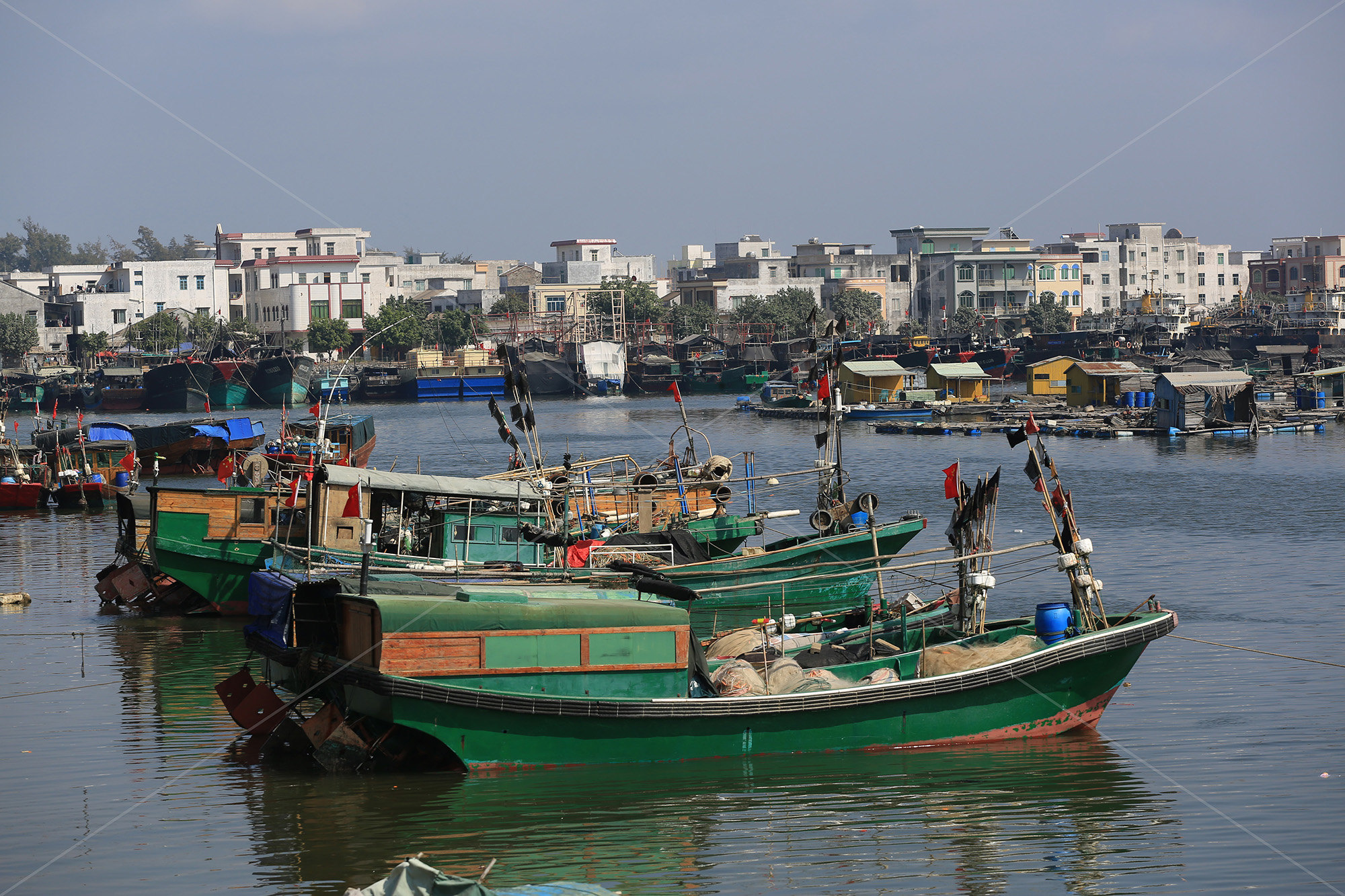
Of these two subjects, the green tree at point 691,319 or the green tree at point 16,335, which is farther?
the green tree at point 691,319

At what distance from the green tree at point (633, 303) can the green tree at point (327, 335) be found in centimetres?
2166

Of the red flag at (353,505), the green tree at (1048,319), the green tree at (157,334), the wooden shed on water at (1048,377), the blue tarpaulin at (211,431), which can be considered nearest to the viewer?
the red flag at (353,505)

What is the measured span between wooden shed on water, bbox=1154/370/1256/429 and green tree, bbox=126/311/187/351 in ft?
242

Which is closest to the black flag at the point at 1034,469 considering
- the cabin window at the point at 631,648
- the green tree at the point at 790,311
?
the cabin window at the point at 631,648

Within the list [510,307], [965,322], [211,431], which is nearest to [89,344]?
[510,307]

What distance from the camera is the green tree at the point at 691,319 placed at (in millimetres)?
113562

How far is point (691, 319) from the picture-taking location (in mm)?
113750

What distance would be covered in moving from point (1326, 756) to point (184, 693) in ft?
44.1

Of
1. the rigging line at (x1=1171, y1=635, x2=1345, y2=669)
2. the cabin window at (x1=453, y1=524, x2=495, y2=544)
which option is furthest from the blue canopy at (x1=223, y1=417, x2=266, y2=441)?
the rigging line at (x1=1171, y1=635, x2=1345, y2=669)

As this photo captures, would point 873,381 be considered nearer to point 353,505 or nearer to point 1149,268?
point 353,505

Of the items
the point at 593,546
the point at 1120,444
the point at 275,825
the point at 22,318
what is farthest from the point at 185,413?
the point at 275,825

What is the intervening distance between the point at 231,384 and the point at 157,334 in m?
14.1

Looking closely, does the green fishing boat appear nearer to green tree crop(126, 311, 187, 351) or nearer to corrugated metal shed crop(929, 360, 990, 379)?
corrugated metal shed crop(929, 360, 990, 379)

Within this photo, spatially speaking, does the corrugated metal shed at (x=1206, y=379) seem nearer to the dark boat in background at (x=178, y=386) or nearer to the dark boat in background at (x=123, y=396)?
the dark boat in background at (x=178, y=386)
